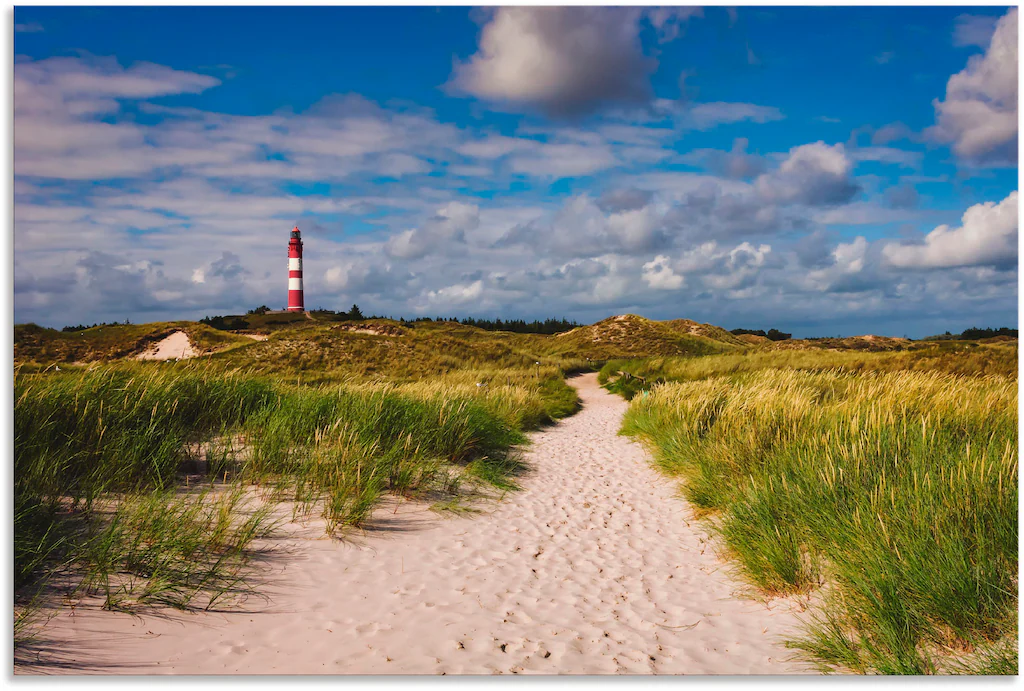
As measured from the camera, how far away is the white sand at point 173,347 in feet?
128

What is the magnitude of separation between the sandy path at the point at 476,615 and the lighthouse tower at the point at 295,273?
5391 cm

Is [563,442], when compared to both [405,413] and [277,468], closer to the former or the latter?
[405,413]

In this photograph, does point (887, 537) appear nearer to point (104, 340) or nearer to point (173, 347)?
point (173, 347)

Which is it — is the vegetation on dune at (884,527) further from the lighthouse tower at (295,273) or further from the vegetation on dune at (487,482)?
the lighthouse tower at (295,273)

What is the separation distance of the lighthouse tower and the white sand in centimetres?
1422

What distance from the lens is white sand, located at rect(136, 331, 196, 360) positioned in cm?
3912

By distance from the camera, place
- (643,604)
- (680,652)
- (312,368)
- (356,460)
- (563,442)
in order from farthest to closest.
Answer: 1. (312,368)
2. (563,442)
3. (356,460)
4. (643,604)
5. (680,652)

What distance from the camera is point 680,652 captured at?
3732 millimetres

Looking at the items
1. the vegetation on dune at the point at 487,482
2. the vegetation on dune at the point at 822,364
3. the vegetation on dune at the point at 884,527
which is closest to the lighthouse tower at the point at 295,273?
the vegetation on dune at the point at 822,364

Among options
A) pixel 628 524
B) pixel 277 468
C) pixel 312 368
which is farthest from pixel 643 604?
pixel 312 368

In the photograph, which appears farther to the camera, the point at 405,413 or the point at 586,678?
the point at 405,413

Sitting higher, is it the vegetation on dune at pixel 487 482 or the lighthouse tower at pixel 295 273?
the lighthouse tower at pixel 295 273

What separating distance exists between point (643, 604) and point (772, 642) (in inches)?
40.9

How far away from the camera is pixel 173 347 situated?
40688 mm
